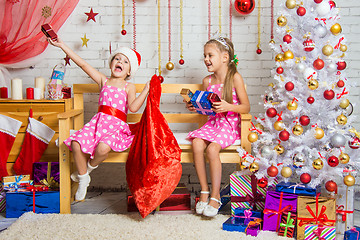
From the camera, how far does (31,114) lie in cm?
288

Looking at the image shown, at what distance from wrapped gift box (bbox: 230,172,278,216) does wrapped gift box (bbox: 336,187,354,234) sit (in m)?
0.45

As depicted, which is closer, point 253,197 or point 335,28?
point 335,28

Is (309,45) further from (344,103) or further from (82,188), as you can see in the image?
(82,188)

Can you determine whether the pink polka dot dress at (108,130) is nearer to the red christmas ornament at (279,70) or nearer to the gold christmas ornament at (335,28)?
the red christmas ornament at (279,70)

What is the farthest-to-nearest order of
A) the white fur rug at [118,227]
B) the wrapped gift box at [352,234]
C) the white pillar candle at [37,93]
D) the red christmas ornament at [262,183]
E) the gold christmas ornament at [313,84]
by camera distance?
the white pillar candle at [37,93], the red christmas ornament at [262,183], the gold christmas ornament at [313,84], the white fur rug at [118,227], the wrapped gift box at [352,234]

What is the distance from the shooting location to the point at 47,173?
280 centimetres

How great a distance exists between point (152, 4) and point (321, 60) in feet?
4.98

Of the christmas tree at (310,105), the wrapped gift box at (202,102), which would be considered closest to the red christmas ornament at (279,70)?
the christmas tree at (310,105)

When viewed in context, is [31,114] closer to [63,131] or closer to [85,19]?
[63,131]

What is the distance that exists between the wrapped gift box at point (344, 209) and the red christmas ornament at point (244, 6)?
159 cm

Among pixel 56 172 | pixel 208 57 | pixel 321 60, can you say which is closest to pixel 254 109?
pixel 208 57

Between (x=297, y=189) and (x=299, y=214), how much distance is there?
15 centimetres

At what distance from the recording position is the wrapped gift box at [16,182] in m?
2.72

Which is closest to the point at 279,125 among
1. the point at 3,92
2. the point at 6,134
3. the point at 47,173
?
the point at 47,173
